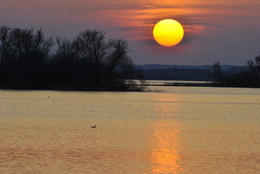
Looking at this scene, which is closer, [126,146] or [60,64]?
[126,146]

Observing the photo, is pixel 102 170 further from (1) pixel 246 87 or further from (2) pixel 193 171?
(1) pixel 246 87

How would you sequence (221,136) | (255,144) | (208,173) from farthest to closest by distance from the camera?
(221,136), (255,144), (208,173)

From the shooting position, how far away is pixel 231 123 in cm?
4300

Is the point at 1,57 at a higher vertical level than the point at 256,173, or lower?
higher

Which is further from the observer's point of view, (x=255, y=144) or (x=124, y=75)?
(x=124, y=75)

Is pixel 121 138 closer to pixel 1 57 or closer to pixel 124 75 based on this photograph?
pixel 124 75

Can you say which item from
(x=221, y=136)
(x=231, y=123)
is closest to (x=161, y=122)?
(x=231, y=123)

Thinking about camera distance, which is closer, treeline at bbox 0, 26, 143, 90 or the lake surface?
the lake surface

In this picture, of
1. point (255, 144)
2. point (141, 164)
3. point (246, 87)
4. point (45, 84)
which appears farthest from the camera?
point (246, 87)

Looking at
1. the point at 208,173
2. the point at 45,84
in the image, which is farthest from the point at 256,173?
the point at 45,84

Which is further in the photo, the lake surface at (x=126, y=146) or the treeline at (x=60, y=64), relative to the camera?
the treeline at (x=60, y=64)

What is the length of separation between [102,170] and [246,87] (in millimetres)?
148778

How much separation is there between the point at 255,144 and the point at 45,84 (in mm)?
81299

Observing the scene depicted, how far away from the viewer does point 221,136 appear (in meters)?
32.8
